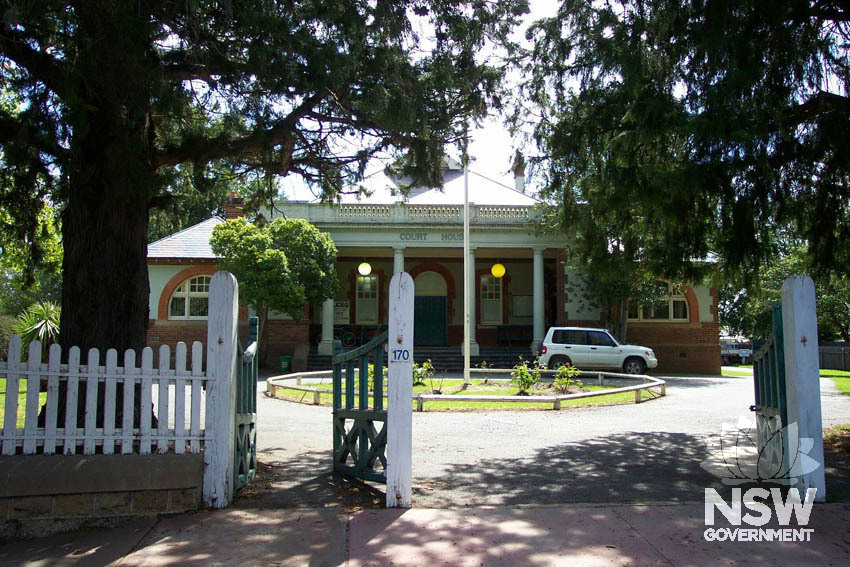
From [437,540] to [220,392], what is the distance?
2.12 m

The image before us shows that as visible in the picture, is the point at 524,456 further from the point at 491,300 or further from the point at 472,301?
the point at 491,300

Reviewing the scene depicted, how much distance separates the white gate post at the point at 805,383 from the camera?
532cm

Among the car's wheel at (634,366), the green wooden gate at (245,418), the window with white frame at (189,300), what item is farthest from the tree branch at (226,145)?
the window with white frame at (189,300)

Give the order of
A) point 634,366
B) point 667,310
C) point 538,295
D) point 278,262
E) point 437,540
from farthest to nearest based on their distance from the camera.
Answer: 1. point 667,310
2. point 538,295
3. point 634,366
4. point 278,262
5. point 437,540

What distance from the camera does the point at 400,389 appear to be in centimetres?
527

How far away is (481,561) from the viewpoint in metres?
4.05

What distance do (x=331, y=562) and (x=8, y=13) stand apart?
457 centimetres

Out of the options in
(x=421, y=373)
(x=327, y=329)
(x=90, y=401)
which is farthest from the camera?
(x=327, y=329)

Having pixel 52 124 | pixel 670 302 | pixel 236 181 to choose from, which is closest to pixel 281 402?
pixel 236 181

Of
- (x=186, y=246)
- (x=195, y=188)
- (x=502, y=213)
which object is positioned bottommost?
(x=195, y=188)

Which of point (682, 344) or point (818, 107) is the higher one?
point (818, 107)

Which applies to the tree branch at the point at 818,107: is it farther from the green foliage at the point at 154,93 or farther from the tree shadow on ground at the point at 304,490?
the tree shadow on ground at the point at 304,490

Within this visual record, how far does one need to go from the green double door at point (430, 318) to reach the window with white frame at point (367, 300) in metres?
1.84

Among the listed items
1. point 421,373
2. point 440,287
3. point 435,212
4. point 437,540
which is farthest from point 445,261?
point 437,540
